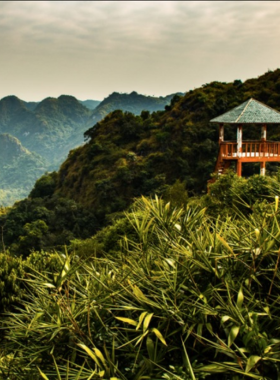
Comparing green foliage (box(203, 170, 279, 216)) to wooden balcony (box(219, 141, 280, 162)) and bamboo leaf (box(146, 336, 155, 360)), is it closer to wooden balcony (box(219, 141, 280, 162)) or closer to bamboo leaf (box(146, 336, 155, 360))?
wooden balcony (box(219, 141, 280, 162))

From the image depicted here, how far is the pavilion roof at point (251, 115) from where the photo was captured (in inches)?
818

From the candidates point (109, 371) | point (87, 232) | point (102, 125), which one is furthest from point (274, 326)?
point (102, 125)

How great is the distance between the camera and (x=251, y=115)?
21.1m

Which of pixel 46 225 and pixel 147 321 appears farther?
pixel 46 225

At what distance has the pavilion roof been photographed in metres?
20.8

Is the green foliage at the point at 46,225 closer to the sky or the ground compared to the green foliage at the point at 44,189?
closer to the ground

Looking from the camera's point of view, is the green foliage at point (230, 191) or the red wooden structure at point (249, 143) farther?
the red wooden structure at point (249, 143)

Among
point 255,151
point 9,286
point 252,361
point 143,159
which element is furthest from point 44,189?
point 252,361

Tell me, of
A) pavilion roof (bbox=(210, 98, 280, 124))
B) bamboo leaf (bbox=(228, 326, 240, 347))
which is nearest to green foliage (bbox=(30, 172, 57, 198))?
pavilion roof (bbox=(210, 98, 280, 124))

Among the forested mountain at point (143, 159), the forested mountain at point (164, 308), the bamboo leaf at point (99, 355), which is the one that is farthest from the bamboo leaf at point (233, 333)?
the forested mountain at point (143, 159)

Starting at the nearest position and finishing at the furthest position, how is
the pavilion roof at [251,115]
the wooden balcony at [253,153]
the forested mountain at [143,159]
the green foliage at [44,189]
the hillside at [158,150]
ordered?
the pavilion roof at [251,115] < the wooden balcony at [253,153] < the forested mountain at [143,159] < the hillside at [158,150] < the green foliage at [44,189]

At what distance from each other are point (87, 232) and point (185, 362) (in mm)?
32489

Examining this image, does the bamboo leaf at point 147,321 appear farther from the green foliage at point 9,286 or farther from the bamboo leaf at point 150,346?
the green foliage at point 9,286

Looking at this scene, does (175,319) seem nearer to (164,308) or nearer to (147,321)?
(164,308)
